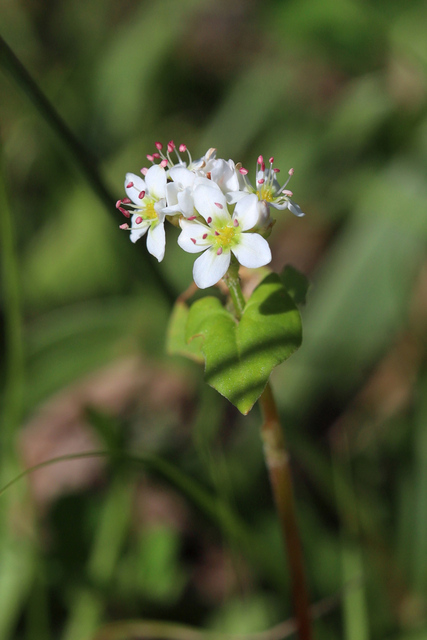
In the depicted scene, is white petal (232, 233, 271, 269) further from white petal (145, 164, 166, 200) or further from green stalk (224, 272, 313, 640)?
white petal (145, 164, 166, 200)

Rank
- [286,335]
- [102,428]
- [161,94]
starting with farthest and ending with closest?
[161,94] → [102,428] → [286,335]

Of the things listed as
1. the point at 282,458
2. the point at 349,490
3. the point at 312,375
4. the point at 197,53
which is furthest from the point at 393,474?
the point at 197,53

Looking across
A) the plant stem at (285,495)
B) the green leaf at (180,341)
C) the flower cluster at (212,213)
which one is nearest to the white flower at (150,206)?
the flower cluster at (212,213)

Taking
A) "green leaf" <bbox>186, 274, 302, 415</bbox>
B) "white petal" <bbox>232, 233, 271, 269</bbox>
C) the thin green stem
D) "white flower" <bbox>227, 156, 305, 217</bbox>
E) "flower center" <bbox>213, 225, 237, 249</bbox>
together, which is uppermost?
the thin green stem

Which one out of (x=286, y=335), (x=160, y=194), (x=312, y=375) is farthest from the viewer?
(x=312, y=375)

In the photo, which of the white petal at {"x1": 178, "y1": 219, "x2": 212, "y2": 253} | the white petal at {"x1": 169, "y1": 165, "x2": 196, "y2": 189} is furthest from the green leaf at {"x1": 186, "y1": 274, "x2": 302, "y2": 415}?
the white petal at {"x1": 169, "y1": 165, "x2": 196, "y2": 189}

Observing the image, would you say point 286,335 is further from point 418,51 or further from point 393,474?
point 418,51

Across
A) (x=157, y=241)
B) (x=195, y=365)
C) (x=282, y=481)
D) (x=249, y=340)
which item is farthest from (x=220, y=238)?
(x=195, y=365)
